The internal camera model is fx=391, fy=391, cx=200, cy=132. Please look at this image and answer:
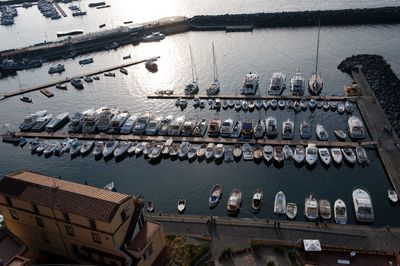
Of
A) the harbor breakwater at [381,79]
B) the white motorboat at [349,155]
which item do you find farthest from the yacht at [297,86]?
the white motorboat at [349,155]

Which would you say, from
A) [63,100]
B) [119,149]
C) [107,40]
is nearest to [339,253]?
[119,149]

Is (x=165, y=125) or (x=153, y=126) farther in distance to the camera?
(x=165, y=125)

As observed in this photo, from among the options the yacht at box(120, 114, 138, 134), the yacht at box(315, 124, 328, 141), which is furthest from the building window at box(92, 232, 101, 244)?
the yacht at box(315, 124, 328, 141)

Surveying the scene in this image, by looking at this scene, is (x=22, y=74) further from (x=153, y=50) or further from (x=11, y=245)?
(x=11, y=245)

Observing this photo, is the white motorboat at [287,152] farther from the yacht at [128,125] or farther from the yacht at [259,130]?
the yacht at [128,125]

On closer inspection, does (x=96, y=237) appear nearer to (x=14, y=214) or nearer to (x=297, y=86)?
(x=14, y=214)

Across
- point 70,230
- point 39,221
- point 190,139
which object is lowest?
point 190,139

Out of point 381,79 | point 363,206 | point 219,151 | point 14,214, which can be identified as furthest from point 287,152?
point 14,214
